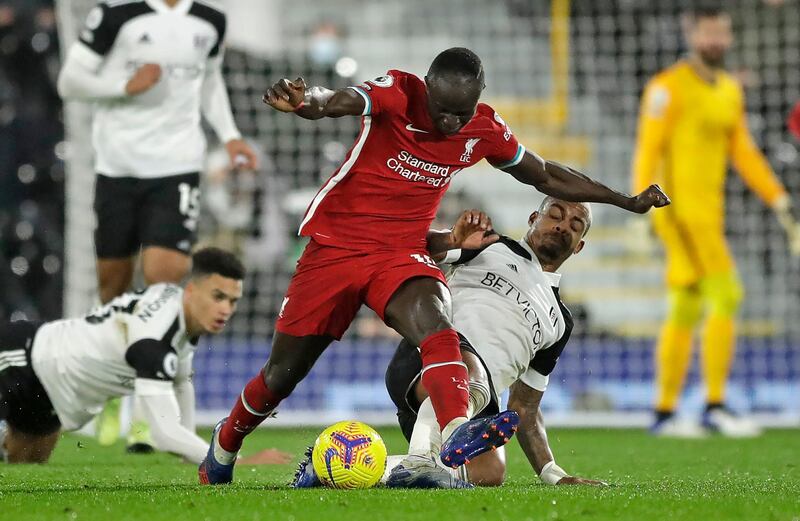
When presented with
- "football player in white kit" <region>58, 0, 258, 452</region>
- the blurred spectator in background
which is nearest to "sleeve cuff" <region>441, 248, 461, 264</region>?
"football player in white kit" <region>58, 0, 258, 452</region>

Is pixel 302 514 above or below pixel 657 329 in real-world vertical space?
above

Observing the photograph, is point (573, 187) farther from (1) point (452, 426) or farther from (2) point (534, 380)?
(1) point (452, 426)

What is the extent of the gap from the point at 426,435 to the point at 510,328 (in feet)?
2.33

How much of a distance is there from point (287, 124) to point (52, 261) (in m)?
2.46

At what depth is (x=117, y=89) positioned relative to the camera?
22.0 feet

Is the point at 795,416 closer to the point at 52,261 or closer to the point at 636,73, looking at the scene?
the point at 636,73

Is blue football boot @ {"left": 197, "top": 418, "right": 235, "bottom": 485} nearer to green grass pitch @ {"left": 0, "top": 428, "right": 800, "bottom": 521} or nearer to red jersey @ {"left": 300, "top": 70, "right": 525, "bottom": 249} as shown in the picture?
green grass pitch @ {"left": 0, "top": 428, "right": 800, "bottom": 521}

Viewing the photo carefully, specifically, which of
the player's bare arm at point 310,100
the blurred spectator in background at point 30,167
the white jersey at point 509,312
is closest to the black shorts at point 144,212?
the white jersey at point 509,312

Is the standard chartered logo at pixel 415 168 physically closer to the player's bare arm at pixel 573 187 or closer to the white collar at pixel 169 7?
the player's bare arm at pixel 573 187

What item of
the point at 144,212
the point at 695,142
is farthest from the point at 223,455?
the point at 695,142

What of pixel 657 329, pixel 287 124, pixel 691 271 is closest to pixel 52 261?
pixel 287 124

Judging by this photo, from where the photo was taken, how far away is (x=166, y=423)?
5492 millimetres

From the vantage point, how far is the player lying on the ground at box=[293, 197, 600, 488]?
185 inches

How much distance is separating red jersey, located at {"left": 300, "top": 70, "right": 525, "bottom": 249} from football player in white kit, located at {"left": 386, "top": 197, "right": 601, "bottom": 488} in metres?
0.23
